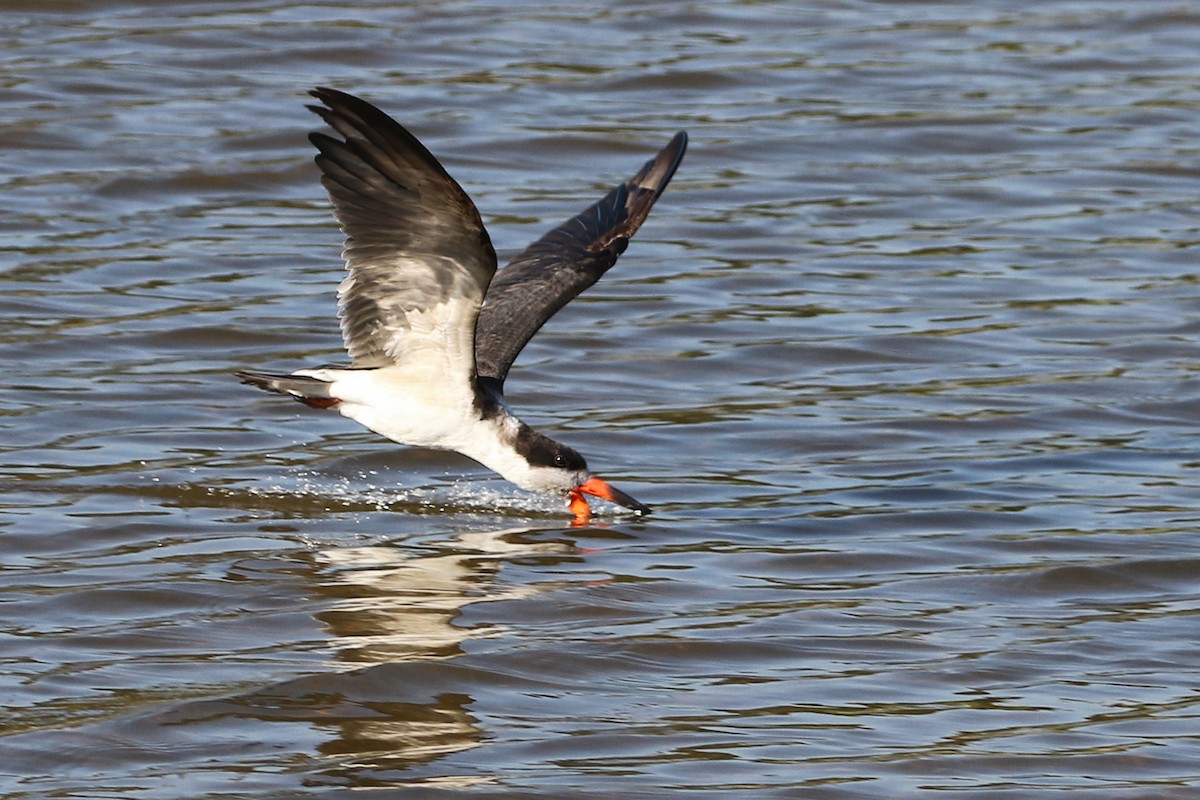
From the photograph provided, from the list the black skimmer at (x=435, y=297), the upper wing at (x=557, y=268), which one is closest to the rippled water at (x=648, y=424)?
the black skimmer at (x=435, y=297)

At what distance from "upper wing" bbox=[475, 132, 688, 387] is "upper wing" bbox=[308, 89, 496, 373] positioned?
0.63 m

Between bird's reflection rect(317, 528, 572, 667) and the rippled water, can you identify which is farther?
bird's reflection rect(317, 528, 572, 667)

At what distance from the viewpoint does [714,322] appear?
10469 millimetres

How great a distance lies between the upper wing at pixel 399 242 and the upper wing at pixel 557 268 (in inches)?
24.9

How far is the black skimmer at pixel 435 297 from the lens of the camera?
6.55m

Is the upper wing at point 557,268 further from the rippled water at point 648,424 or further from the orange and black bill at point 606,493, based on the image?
the rippled water at point 648,424

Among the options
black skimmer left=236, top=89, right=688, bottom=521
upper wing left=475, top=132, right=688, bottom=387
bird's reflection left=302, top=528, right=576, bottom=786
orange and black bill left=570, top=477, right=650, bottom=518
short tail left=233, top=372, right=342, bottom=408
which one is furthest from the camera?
upper wing left=475, top=132, right=688, bottom=387

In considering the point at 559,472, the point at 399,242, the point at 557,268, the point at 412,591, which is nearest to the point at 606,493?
the point at 559,472

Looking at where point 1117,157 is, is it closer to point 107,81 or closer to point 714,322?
point 714,322

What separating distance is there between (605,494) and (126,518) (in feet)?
5.75

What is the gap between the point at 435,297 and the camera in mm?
7102

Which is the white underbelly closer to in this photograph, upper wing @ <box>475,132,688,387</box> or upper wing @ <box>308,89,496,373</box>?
upper wing @ <box>308,89,496,373</box>

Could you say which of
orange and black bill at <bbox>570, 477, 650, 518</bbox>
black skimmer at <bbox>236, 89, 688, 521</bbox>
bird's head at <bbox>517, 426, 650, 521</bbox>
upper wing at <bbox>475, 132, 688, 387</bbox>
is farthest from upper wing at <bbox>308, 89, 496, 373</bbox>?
orange and black bill at <bbox>570, 477, 650, 518</bbox>

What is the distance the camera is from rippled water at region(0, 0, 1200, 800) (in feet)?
18.9
